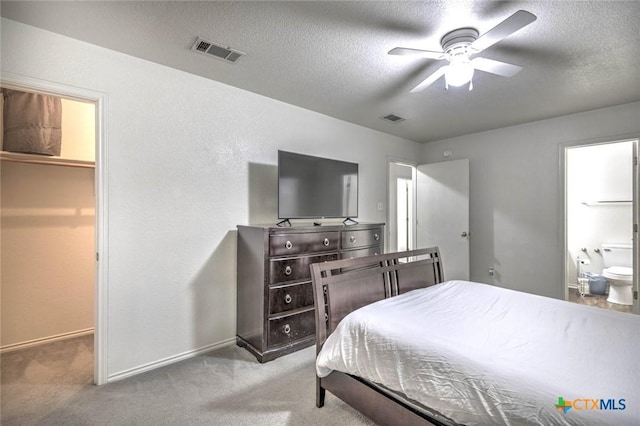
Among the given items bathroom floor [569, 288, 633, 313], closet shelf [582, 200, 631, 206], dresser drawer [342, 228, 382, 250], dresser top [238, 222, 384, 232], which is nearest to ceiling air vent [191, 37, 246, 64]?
dresser top [238, 222, 384, 232]

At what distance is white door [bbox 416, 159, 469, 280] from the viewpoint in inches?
173

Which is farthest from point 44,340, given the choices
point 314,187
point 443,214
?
point 443,214

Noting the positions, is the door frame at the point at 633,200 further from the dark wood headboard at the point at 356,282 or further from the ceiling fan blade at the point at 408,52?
the ceiling fan blade at the point at 408,52

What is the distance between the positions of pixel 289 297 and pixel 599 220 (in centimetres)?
507

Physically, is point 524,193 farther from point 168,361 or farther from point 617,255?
point 168,361

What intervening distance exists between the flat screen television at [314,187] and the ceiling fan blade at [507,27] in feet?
5.64

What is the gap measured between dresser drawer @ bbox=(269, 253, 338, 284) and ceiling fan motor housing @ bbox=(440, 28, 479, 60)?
198cm

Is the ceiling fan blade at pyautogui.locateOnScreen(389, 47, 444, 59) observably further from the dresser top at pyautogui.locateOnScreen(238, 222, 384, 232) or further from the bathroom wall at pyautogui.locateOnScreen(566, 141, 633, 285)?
the bathroom wall at pyautogui.locateOnScreen(566, 141, 633, 285)

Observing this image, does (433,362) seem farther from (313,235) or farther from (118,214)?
(118,214)

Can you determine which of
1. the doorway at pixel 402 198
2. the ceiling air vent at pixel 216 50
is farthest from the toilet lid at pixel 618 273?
the ceiling air vent at pixel 216 50

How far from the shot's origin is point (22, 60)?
6.30 ft

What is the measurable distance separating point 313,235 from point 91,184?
7.86 ft

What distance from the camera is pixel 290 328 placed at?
2676mm

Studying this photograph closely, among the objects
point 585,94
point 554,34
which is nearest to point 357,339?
point 554,34
